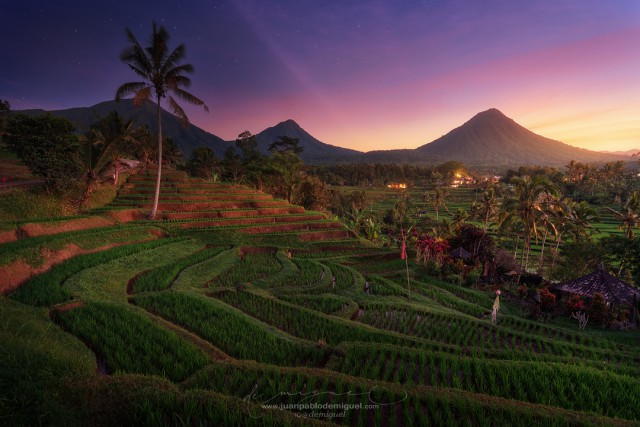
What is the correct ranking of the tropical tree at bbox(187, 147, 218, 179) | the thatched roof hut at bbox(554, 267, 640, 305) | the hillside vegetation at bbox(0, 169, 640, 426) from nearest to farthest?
the hillside vegetation at bbox(0, 169, 640, 426) < the thatched roof hut at bbox(554, 267, 640, 305) < the tropical tree at bbox(187, 147, 218, 179)

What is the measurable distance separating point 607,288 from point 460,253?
7.56 metres

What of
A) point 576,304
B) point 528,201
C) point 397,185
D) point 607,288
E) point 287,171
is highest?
point 287,171

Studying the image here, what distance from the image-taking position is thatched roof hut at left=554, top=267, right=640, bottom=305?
12.7m

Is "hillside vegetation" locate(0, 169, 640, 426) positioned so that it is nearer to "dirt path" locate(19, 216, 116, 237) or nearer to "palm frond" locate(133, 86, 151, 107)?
"dirt path" locate(19, 216, 116, 237)

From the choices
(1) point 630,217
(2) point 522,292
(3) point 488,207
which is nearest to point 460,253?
(2) point 522,292

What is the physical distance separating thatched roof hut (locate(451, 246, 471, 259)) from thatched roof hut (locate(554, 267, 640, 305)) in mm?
6117

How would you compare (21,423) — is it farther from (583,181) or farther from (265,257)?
(583,181)

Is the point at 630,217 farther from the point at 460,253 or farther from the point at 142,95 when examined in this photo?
the point at 142,95

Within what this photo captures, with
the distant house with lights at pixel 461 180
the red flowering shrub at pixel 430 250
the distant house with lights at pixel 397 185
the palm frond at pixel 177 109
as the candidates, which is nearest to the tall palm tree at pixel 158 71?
the palm frond at pixel 177 109

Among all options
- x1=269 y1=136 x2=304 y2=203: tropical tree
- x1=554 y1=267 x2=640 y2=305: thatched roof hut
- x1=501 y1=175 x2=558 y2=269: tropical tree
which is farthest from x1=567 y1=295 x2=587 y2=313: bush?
x1=269 y1=136 x2=304 y2=203: tropical tree

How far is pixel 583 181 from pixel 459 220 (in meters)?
58.1

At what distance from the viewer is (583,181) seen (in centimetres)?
7181

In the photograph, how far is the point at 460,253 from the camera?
19.8m

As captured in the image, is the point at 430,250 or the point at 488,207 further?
the point at 488,207
